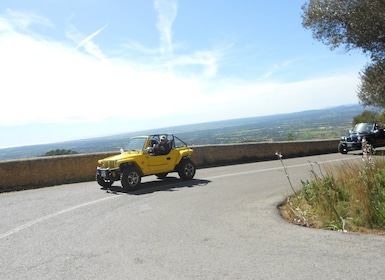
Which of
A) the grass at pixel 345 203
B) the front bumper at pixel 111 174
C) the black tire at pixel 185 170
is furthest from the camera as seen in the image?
the black tire at pixel 185 170

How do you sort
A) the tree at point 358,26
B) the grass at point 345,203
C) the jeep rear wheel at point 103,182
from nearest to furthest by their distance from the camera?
the grass at point 345,203
the jeep rear wheel at point 103,182
the tree at point 358,26

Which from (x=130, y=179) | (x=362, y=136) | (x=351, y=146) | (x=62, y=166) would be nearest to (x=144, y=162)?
(x=130, y=179)

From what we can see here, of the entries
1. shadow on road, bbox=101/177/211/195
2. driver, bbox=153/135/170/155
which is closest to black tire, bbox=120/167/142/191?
shadow on road, bbox=101/177/211/195

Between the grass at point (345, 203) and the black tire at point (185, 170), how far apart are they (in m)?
4.78

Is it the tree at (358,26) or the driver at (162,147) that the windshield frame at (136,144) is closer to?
the driver at (162,147)

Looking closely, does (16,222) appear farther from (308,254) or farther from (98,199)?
(308,254)

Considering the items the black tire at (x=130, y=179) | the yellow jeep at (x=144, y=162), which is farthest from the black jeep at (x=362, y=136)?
the black tire at (x=130, y=179)

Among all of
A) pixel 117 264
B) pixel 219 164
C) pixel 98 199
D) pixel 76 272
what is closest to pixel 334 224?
pixel 117 264

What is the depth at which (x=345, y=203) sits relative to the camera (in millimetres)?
6242

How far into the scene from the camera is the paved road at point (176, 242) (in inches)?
155

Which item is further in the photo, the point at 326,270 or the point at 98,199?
the point at 98,199

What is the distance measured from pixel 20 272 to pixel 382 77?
19984 mm

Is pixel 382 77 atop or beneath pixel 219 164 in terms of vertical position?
atop

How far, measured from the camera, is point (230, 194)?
8711 mm
